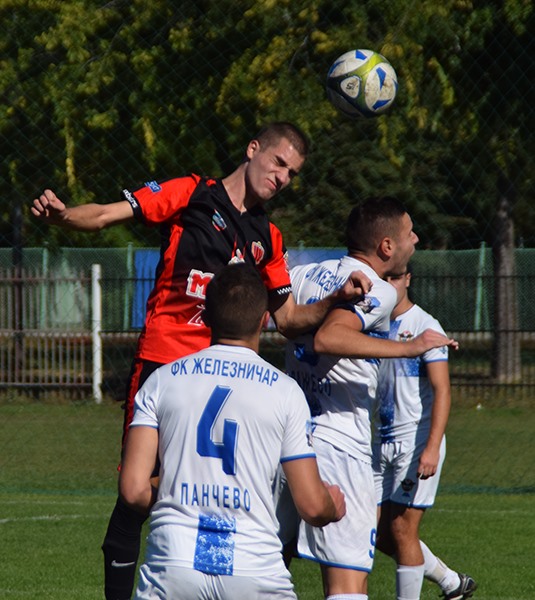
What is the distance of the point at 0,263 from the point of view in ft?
62.1

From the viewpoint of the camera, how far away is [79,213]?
4383mm

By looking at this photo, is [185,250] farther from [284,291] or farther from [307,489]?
[307,489]

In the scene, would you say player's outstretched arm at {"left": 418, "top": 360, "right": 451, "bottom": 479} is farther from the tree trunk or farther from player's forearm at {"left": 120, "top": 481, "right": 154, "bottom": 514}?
the tree trunk

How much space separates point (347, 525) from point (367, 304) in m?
0.85

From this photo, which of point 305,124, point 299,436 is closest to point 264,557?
point 299,436

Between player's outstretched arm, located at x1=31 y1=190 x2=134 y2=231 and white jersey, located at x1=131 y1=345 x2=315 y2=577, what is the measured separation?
1265mm

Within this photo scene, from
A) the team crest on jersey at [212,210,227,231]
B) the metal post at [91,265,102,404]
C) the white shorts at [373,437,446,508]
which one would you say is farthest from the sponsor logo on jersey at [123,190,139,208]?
the metal post at [91,265,102,404]

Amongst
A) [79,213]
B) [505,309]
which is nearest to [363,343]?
[79,213]

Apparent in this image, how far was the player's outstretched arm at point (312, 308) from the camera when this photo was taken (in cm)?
431

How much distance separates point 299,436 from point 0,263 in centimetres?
1637

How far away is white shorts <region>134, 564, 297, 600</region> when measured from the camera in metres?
3.12

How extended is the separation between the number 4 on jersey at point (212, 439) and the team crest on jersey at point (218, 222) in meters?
1.65

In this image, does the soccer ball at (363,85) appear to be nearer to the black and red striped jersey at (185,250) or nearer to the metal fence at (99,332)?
the black and red striped jersey at (185,250)

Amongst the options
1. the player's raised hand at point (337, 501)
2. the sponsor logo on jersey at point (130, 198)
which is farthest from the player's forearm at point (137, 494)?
the sponsor logo on jersey at point (130, 198)
